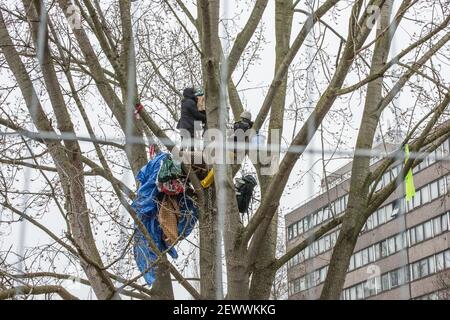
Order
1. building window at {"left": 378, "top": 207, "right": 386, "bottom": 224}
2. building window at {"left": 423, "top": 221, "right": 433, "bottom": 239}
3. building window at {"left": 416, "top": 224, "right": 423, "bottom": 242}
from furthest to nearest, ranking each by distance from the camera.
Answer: building window at {"left": 416, "top": 224, "right": 423, "bottom": 242} < building window at {"left": 423, "top": 221, "right": 433, "bottom": 239} < building window at {"left": 378, "top": 207, "right": 386, "bottom": 224}

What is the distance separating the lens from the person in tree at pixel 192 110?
815cm

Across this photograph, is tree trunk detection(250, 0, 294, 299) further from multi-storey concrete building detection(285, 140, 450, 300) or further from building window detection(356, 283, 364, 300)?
building window detection(356, 283, 364, 300)

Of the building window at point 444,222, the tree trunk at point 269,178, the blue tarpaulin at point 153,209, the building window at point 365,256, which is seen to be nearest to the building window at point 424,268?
the building window at point 444,222

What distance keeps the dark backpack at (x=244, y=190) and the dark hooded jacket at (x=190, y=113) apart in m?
0.67

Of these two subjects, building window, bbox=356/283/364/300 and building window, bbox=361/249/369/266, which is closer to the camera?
building window, bbox=356/283/364/300

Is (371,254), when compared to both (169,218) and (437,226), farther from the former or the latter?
(169,218)

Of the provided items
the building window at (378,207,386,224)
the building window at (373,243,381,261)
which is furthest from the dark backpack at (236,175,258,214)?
the building window at (373,243,381,261)

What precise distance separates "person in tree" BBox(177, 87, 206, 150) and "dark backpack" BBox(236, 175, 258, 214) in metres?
0.66

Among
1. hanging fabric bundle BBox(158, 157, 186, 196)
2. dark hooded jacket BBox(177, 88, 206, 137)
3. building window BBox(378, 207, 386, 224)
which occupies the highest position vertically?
building window BBox(378, 207, 386, 224)

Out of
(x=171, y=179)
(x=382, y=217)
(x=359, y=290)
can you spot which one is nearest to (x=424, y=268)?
(x=359, y=290)

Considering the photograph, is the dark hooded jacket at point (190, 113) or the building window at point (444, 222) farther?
the building window at point (444, 222)

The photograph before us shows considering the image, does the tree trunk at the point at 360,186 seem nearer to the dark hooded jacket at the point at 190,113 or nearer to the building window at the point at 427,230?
the dark hooded jacket at the point at 190,113

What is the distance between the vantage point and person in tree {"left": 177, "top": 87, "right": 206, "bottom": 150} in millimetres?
8148

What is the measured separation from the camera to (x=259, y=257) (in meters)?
8.06
